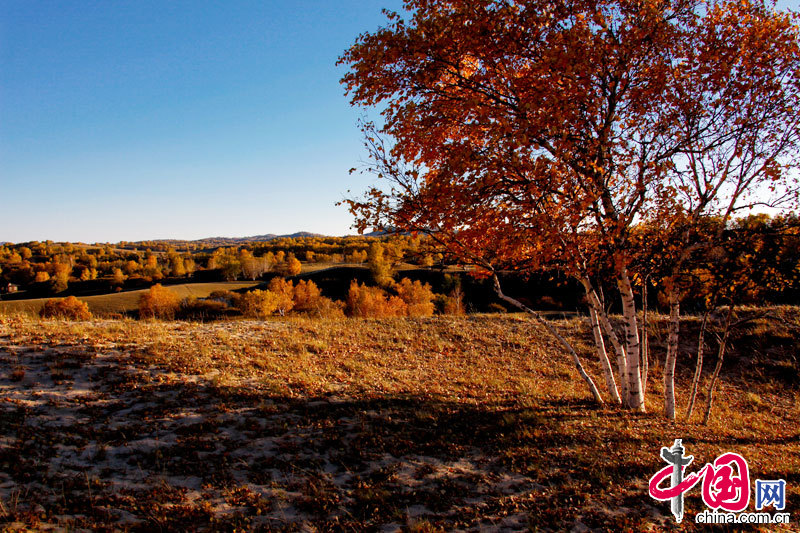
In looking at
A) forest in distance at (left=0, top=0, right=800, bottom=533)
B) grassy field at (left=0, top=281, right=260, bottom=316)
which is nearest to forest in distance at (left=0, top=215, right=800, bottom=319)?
forest in distance at (left=0, top=0, right=800, bottom=533)

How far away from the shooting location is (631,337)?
8.48 m

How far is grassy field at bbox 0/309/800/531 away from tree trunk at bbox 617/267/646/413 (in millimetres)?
529

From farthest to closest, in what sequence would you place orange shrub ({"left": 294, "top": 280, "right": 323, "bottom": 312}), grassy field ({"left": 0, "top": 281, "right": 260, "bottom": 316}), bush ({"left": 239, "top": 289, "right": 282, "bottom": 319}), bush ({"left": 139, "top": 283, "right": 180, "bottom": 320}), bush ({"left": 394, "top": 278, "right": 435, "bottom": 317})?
orange shrub ({"left": 294, "top": 280, "right": 323, "bottom": 312}) < bush ({"left": 394, "top": 278, "right": 435, "bottom": 317}) < grassy field ({"left": 0, "top": 281, "right": 260, "bottom": 316}) < bush ({"left": 239, "top": 289, "right": 282, "bottom": 319}) < bush ({"left": 139, "top": 283, "right": 180, "bottom": 320})

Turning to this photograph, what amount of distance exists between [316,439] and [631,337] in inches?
296

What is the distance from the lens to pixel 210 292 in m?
93.4

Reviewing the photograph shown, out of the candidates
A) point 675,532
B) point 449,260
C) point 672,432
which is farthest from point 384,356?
point 675,532

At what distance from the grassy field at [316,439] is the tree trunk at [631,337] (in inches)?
20.8

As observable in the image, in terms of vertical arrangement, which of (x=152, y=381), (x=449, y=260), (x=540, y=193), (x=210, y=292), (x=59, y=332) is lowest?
(x=210, y=292)

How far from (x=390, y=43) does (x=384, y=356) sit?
395 inches

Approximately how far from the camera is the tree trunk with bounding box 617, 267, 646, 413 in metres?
8.42

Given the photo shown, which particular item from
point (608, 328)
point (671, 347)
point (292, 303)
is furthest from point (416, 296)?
point (608, 328)

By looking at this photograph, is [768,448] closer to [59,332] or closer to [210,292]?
[59,332]

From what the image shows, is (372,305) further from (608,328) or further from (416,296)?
(608,328)

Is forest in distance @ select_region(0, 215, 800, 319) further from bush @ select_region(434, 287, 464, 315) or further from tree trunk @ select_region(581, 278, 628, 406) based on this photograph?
tree trunk @ select_region(581, 278, 628, 406)
